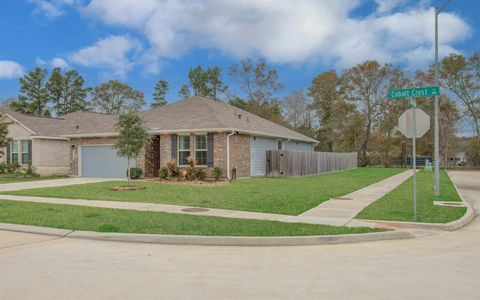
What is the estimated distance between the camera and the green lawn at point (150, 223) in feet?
26.2

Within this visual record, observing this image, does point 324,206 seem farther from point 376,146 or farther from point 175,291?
point 376,146

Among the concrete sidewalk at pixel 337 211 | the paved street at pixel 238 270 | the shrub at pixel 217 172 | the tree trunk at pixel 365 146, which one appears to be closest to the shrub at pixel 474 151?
the tree trunk at pixel 365 146

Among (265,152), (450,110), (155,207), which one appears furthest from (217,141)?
(450,110)

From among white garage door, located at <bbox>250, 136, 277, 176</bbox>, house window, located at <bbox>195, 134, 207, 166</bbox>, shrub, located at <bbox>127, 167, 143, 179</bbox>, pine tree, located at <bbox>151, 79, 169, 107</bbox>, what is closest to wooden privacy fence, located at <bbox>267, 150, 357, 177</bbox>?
white garage door, located at <bbox>250, 136, 277, 176</bbox>

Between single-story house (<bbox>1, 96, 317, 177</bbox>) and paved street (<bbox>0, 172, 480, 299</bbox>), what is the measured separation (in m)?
13.7

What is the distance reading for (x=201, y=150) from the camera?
2150 centimetres

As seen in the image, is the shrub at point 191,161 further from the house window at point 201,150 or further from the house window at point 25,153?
the house window at point 25,153

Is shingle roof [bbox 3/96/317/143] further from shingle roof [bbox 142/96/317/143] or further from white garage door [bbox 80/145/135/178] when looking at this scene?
white garage door [bbox 80/145/135/178]

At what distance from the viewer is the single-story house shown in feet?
69.2

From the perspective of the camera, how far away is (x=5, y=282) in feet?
16.9

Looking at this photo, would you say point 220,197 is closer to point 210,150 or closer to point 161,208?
point 161,208

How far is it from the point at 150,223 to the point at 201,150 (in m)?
12.8

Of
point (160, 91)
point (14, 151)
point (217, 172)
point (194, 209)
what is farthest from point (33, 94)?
point (194, 209)

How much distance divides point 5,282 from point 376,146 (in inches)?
1932
